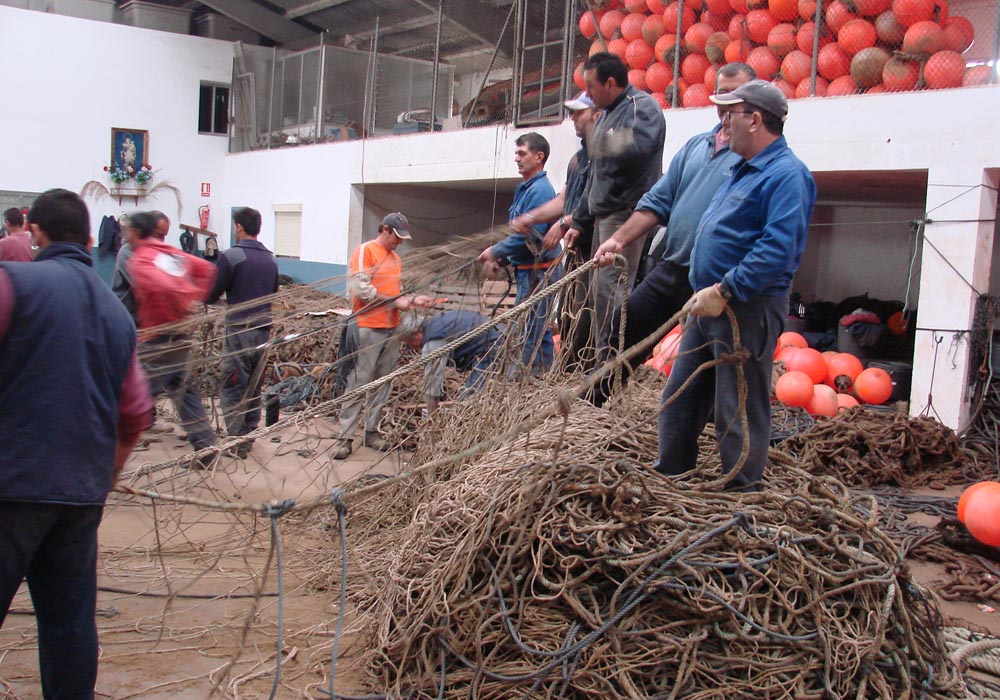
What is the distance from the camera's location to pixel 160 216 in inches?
213

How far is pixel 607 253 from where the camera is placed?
4020mm

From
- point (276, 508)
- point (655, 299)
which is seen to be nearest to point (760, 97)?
point (655, 299)

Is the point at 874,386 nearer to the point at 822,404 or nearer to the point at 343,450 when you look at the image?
the point at 822,404

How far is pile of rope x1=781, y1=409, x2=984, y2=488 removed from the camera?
19.6 feet

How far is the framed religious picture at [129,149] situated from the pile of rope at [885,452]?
16.7m

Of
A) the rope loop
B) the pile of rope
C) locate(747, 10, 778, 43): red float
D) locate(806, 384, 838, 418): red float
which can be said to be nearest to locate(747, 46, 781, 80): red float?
locate(747, 10, 778, 43): red float

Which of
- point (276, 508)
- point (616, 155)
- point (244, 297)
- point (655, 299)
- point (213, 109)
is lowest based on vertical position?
point (276, 508)

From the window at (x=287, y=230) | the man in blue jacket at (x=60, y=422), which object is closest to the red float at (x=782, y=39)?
the man in blue jacket at (x=60, y=422)

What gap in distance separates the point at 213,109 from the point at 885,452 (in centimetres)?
1748

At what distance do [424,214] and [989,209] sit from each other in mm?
9147

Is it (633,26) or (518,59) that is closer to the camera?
(633,26)

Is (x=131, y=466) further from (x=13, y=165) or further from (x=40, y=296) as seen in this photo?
(x=13, y=165)

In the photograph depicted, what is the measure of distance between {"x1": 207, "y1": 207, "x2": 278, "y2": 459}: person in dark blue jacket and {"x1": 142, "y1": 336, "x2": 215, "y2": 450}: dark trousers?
0.49 meters

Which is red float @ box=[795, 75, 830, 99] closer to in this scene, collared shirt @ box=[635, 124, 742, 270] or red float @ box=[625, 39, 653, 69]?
red float @ box=[625, 39, 653, 69]
